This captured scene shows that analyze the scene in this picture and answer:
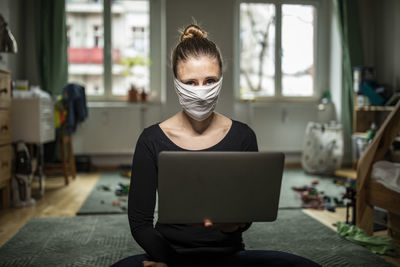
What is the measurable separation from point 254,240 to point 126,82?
337cm

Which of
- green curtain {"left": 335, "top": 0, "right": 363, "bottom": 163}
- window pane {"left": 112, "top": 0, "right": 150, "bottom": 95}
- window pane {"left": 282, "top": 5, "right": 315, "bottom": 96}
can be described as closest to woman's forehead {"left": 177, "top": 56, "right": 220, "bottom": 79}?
window pane {"left": 112, "top": 0, "right": 150, "bottom": 95}

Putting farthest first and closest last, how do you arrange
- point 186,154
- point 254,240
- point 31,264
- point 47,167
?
point 47,167 → point 254,240 → point 31,264 → point 186,154

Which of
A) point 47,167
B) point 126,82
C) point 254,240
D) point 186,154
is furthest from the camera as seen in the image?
point 126,82

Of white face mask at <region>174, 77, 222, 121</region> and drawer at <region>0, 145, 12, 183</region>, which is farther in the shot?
drawer at <region>0, 145, 12, 183</region>

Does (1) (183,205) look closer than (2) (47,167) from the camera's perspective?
Yes

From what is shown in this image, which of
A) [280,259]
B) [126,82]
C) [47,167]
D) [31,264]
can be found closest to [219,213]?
[280,259]

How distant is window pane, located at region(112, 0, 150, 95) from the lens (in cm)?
498

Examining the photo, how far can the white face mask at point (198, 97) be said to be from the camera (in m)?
1.10

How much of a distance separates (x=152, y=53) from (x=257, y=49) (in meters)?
1.41

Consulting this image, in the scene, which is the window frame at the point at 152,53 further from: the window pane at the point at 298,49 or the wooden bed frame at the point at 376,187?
the wooden bed frame at the point at 376,187

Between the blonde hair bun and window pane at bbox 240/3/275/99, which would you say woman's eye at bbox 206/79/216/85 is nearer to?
the blonde hair bun

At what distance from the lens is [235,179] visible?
0.86m

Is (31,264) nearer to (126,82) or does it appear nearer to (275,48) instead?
(126,82)

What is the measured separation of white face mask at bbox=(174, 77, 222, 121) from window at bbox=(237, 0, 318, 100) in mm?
4125
